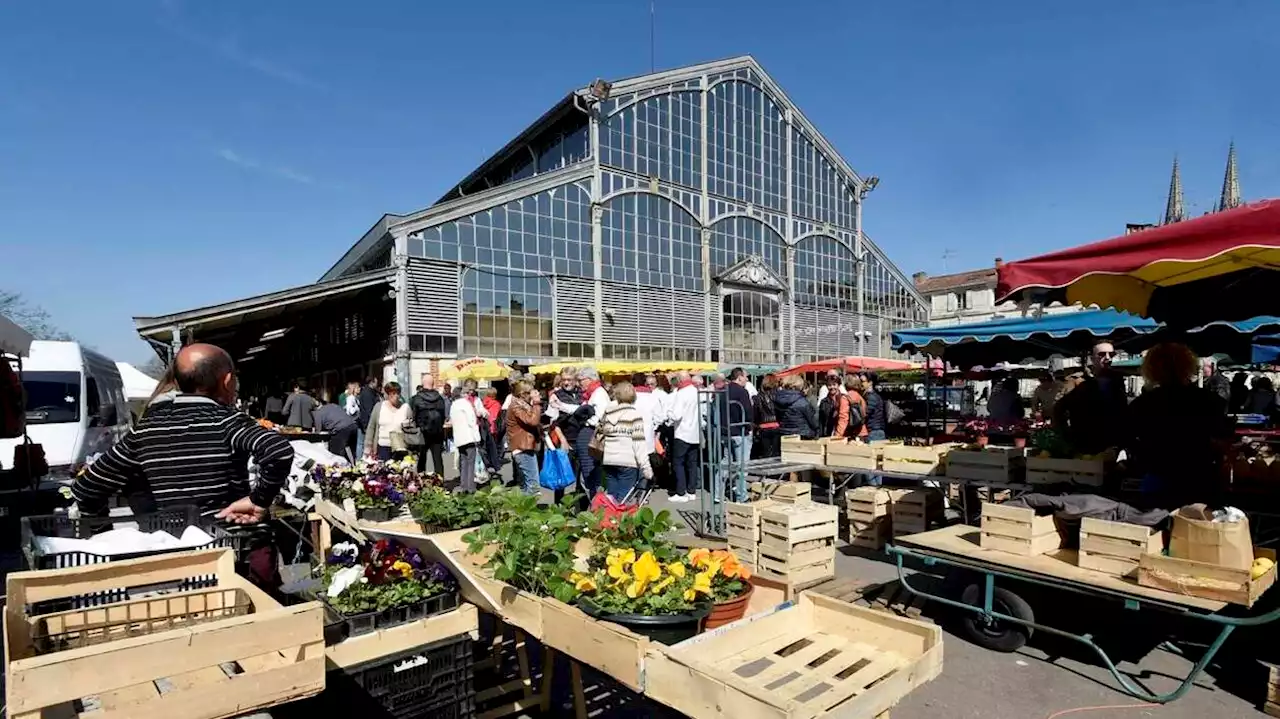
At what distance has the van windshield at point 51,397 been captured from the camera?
11.0 m

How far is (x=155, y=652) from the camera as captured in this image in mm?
1786

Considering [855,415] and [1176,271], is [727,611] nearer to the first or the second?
[1176,271]

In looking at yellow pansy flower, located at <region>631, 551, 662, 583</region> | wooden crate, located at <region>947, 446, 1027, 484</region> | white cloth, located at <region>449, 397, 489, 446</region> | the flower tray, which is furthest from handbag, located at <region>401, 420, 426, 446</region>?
yellow pansy flower, located at <region>631, 551, 662, 583</region>

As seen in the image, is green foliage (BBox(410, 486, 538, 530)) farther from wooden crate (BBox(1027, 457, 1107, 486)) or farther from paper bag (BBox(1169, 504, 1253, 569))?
wooden crate (BBox(1027, 457, 1107, 486))

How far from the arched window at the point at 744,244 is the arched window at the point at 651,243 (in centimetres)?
91

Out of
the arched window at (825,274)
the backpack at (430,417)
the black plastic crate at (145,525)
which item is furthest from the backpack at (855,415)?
the arched window at (825,274)

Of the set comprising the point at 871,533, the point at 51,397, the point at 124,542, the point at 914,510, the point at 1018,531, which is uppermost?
the point at 51,397

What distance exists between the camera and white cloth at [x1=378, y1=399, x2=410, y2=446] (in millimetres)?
9828

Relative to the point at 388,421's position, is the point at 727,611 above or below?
below

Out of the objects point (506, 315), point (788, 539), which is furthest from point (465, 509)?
point (506, 315)

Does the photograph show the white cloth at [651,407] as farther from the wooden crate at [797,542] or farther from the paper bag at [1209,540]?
the paper bag at [1209,540]

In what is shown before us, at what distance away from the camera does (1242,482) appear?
18.3 feet

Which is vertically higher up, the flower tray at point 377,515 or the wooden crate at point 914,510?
the flower tray at point 377,515

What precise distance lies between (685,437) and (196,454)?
22.5ft
